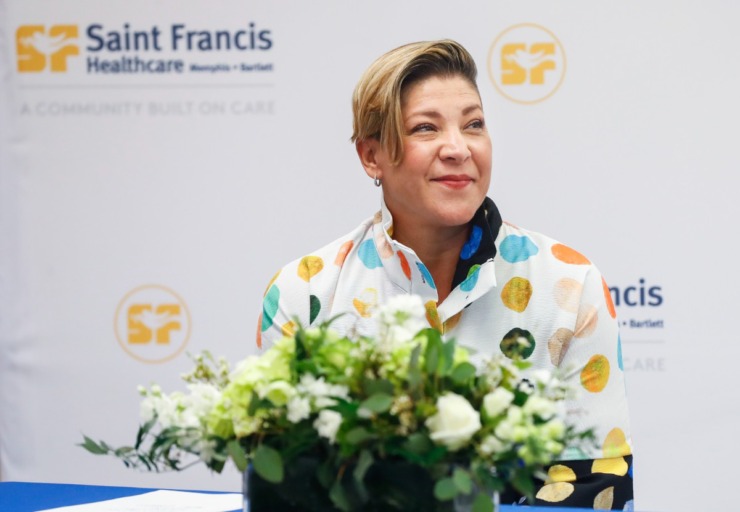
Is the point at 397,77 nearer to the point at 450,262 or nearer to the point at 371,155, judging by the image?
the point at 371,155

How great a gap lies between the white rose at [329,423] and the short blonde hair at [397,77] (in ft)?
3.25

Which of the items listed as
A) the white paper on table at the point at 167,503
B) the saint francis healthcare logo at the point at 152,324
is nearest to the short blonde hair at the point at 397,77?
the white paper on table at the point at 167,503

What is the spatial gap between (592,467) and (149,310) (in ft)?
5.43

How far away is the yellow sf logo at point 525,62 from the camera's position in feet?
9.50

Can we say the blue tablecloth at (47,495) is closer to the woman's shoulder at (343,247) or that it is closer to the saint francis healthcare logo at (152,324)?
the woman's shoulder at (343,247)

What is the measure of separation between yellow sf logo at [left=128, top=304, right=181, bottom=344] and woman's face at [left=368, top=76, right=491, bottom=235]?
1.28 meters

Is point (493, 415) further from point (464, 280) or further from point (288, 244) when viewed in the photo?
point (288, 244)

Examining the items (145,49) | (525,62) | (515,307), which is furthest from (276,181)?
(515,307)

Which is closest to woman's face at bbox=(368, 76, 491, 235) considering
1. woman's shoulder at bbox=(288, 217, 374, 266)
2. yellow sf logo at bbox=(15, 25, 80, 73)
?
woman's shoulder at bbox=(288, 217, 374, 266)

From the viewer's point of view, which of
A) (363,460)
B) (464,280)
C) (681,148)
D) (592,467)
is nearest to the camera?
(363,460)

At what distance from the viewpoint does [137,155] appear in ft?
10.2

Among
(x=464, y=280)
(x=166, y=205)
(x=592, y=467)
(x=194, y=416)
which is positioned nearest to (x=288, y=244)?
(x=166, y=205)

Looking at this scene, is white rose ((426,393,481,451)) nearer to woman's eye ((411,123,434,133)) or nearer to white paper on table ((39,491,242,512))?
white paper on table ((39,491,242,512))

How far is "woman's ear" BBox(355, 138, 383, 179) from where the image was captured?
2.08 metres
